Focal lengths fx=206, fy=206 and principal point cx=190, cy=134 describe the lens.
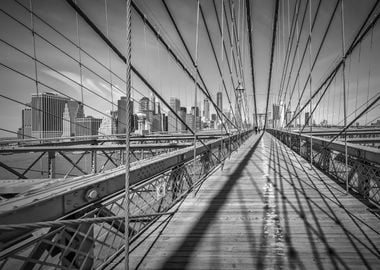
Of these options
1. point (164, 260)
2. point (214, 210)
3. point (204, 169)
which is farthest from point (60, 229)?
point (204, 169)

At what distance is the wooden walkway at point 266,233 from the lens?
87.3 inches

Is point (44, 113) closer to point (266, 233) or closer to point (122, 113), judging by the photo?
point (266, 233)

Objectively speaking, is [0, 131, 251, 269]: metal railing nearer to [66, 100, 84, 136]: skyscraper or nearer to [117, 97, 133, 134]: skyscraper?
[117, 97, 133, 134]: skyscraper

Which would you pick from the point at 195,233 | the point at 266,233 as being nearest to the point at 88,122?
the point at 195,233

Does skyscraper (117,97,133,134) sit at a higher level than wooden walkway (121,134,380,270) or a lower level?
higher

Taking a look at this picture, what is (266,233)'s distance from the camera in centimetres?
276

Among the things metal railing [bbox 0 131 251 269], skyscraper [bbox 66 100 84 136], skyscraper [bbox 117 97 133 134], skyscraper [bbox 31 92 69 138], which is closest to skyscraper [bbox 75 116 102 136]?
skyscraper [bbox 66 100 84 136]

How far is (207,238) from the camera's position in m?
2.68

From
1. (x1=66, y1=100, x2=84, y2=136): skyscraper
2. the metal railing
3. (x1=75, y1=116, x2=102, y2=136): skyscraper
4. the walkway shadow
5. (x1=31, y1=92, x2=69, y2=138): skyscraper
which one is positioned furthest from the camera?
(x1=75, y1=116, x2=102, y2=136): skyscraper

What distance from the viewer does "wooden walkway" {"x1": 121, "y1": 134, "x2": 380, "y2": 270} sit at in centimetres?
222

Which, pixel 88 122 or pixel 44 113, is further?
pixel 88 122

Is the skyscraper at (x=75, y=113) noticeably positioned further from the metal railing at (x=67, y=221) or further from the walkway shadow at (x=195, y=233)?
the walkway shadow at (x=195, y=233)

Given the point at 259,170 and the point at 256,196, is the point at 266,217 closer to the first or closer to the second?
the point at 256,196

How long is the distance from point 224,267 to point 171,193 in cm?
223
